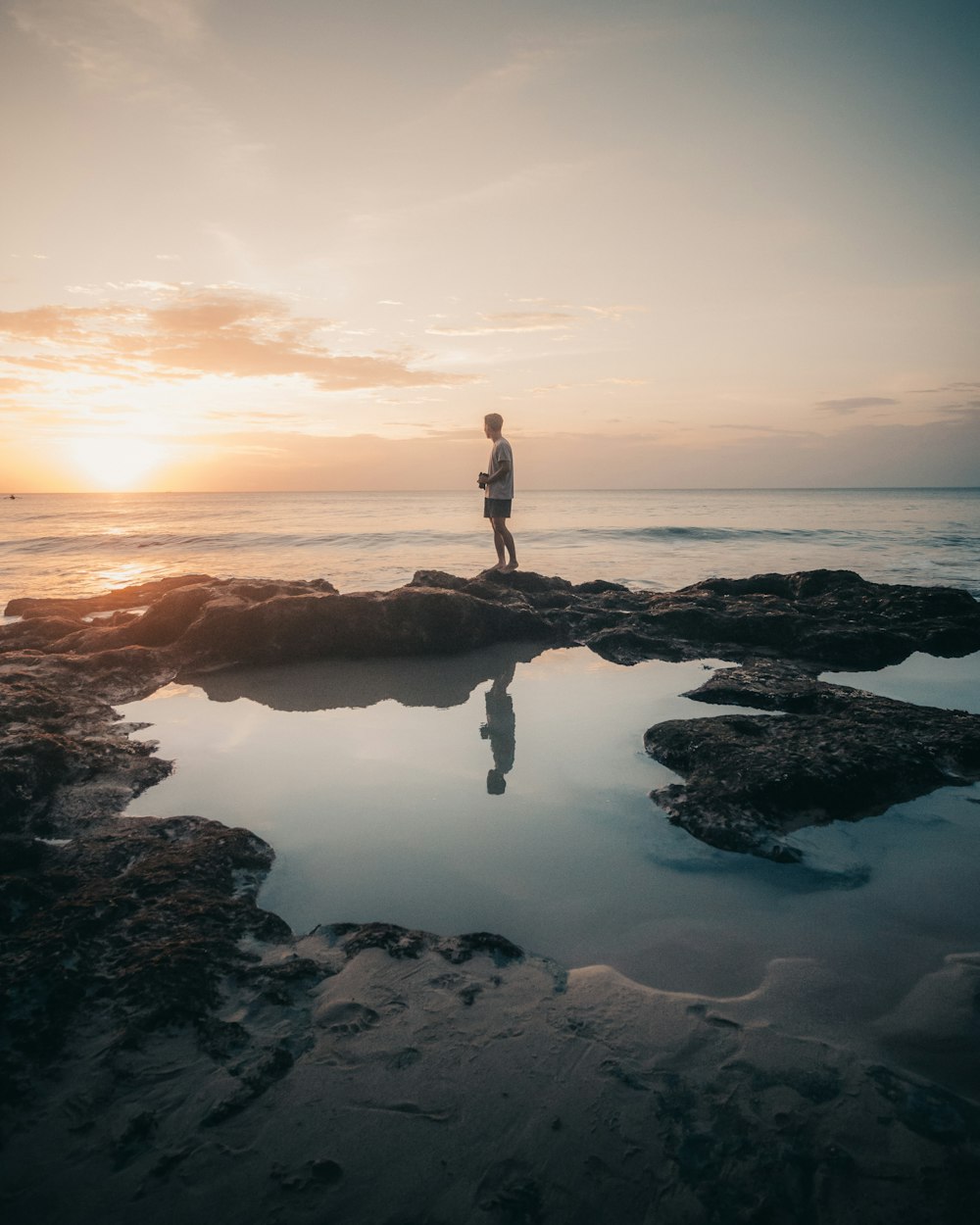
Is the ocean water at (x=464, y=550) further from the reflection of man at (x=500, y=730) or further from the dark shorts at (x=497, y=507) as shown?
the reflection of man at (x=500, y=730)

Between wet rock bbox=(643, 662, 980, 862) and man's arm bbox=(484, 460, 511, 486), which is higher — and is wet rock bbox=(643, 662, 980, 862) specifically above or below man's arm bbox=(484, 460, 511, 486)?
below

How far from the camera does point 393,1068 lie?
1896 millimetres

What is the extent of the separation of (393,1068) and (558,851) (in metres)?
1.32

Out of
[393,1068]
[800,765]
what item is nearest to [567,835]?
[800,765]

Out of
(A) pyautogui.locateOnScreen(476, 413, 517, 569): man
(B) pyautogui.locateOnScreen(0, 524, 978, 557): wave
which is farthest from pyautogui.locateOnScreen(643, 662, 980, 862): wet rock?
(B) pyautogui.locateOnScreen(0, 524, 978, 557): wave

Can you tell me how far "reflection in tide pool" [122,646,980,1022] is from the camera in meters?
2.42

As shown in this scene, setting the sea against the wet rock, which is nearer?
the sea

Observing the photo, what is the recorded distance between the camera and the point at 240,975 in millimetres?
2236

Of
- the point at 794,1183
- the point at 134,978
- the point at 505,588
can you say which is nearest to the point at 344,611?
the point at 505,588

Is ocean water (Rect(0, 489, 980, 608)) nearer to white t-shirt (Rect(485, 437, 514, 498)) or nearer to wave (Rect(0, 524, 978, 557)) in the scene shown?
wave (Rect(0, 524, 978, 557))

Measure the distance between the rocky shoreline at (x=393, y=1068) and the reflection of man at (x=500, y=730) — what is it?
0.94 m

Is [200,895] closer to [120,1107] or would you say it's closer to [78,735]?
[120,1107]

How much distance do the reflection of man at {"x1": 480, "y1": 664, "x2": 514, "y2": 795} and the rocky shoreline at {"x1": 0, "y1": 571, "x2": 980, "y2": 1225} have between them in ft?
3.08

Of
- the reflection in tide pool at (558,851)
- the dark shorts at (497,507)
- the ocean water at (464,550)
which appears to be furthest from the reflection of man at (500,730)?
the ocean water at (464,550)
